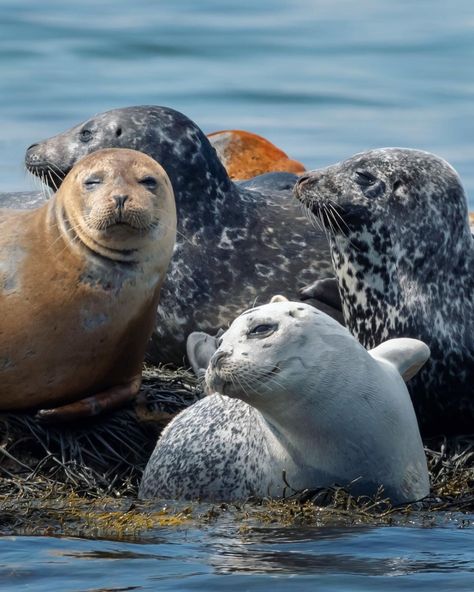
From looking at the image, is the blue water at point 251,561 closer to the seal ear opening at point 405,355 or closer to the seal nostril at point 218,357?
the seal nostril at point 218,357

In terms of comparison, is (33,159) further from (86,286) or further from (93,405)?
(93,405)

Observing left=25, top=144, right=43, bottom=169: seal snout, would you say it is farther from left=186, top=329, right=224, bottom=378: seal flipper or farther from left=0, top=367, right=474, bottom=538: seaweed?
left=186, top=329, right=224, bottom=378: seal flipper

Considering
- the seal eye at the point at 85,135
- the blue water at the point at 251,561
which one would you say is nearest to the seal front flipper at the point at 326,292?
the seal eye at the point at 85,135

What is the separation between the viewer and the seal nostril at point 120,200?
827 cm

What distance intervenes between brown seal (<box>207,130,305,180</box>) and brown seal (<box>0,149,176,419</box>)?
6.07 metres

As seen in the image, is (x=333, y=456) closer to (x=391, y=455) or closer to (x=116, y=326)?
(x=391, y=455)

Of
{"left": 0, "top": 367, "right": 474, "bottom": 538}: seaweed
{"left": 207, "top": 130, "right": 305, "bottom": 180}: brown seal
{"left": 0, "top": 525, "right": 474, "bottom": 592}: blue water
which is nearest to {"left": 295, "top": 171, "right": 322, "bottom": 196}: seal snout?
{"left": 0, "top": 367, "right": 474, "bottom": 538}: seaweed

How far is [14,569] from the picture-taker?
6.58m

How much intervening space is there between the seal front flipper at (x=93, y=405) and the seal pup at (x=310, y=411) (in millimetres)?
835

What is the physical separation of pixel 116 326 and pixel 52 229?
1.81 feet

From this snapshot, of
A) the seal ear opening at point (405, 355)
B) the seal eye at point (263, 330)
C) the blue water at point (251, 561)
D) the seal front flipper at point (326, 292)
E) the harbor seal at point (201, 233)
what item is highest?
the harbor seal at point (201, 233)

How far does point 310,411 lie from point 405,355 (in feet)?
2.37

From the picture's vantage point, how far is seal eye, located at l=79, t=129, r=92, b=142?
10523 millimetres

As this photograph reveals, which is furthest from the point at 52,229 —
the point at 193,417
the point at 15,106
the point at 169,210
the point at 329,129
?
the point at 15,106
